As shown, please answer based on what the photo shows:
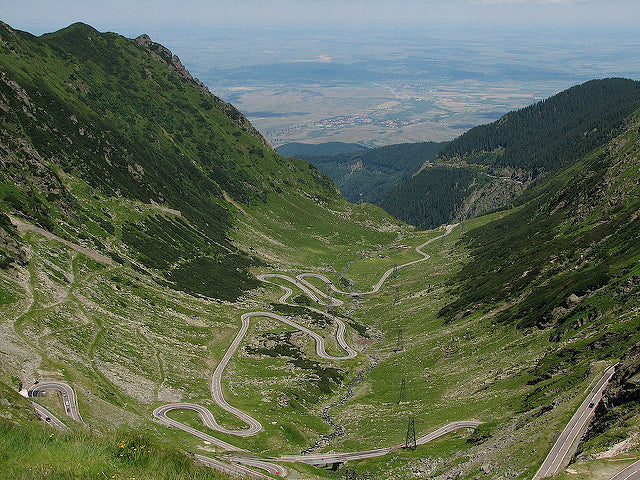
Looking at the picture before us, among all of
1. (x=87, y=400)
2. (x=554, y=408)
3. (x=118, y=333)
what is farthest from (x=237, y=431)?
(x=554, y=408)

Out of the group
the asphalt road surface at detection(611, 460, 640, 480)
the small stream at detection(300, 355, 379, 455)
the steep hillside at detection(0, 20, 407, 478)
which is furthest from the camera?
the small stream at detection(300, 355, 379, 455)

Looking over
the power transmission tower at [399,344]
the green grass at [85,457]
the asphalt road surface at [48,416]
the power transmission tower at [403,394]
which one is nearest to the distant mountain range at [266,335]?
the green grass at [85,457]

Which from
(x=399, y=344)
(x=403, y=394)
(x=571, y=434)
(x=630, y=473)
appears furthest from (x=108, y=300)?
(x=630, y=473)

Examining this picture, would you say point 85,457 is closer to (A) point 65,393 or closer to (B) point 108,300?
(A) point 65,393

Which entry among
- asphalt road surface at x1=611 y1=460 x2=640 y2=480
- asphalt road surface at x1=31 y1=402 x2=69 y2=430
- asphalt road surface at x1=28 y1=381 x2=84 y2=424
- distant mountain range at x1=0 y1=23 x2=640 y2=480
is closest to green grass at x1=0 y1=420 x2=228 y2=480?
distant mountain range at x1=0 y1=23 x2=640 y2=480

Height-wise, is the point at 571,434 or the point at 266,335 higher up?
the point at 571,434

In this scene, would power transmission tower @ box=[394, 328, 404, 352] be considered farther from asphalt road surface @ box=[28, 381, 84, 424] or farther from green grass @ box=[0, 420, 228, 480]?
green grass @ box=[0, 420, 228, 480]

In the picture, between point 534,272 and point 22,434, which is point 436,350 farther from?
point 22,434

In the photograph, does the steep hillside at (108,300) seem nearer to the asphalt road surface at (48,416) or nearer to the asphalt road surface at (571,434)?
the asphalt road surface at (48,416)
